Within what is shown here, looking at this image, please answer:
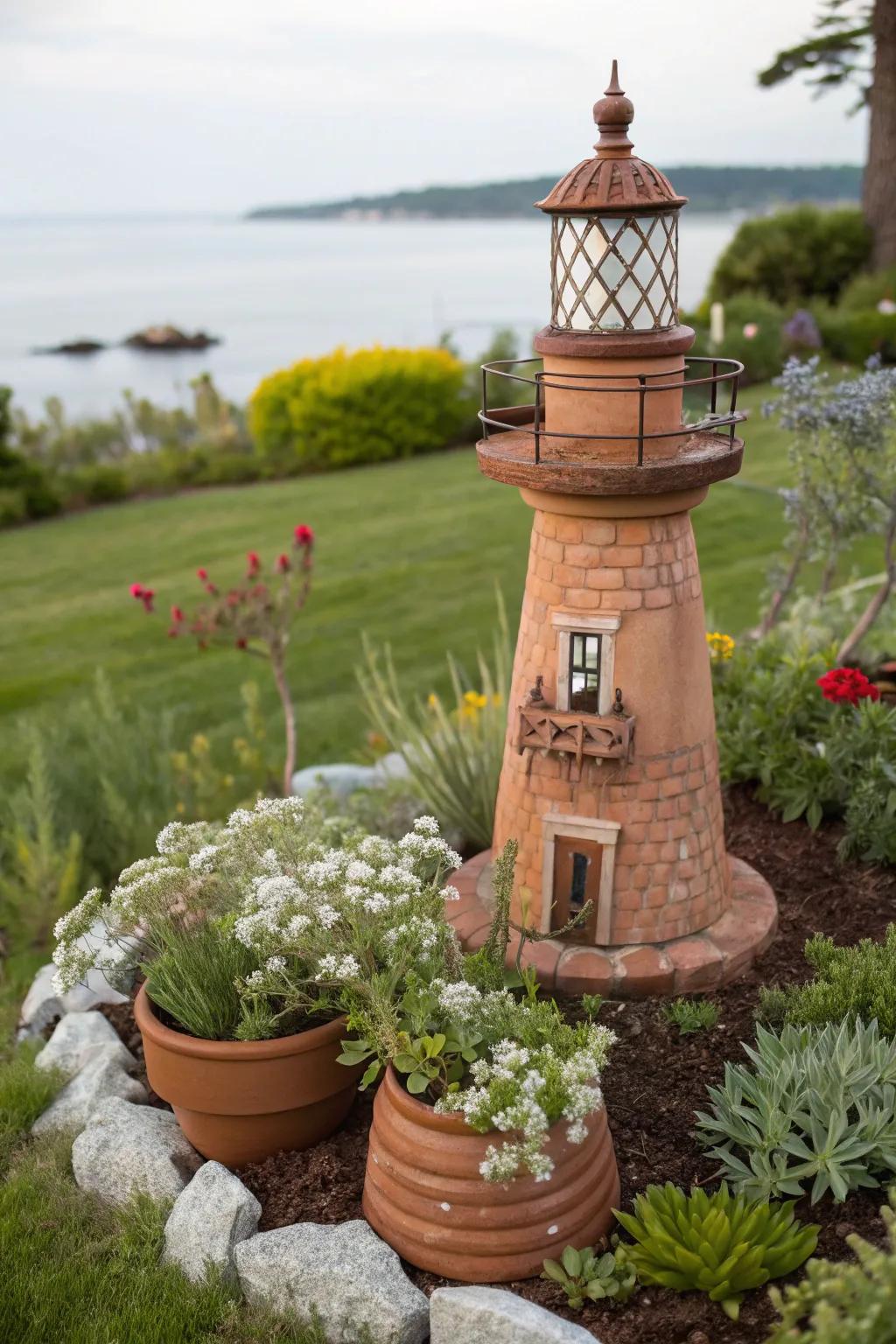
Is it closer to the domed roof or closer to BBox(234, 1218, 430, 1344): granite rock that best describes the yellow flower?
the domed roof

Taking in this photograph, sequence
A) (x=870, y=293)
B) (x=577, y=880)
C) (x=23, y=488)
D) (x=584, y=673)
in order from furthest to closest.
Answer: (x=870, y=293) → (x=23, y=488) → (x=577, y=880) → (x=584, y=673)

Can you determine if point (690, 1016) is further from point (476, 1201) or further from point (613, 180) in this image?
point (613, 180)

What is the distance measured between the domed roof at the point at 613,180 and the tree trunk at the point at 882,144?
1798 centimetres

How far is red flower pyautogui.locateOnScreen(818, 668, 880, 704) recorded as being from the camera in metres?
5.48

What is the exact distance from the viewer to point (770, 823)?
232 inches

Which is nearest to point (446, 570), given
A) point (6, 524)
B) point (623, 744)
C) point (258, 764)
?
point (258, 764)

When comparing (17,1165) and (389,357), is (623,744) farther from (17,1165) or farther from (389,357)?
(389,357)

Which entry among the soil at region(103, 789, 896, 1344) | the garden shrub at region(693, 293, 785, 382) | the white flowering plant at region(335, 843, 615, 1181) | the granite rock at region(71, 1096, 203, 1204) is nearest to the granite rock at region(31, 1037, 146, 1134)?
the granite rock at region(71, 1096, 203, 1204)

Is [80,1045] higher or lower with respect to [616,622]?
lower

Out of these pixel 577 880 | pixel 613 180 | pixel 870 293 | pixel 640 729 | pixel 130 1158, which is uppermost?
pixel 613 180

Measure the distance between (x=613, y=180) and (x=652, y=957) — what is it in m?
2.85

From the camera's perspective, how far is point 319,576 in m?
12.3

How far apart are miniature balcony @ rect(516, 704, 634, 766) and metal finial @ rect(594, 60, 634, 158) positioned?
1.98m

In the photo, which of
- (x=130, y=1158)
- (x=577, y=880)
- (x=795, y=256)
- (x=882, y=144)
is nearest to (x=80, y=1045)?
(x=130, y=1158)
